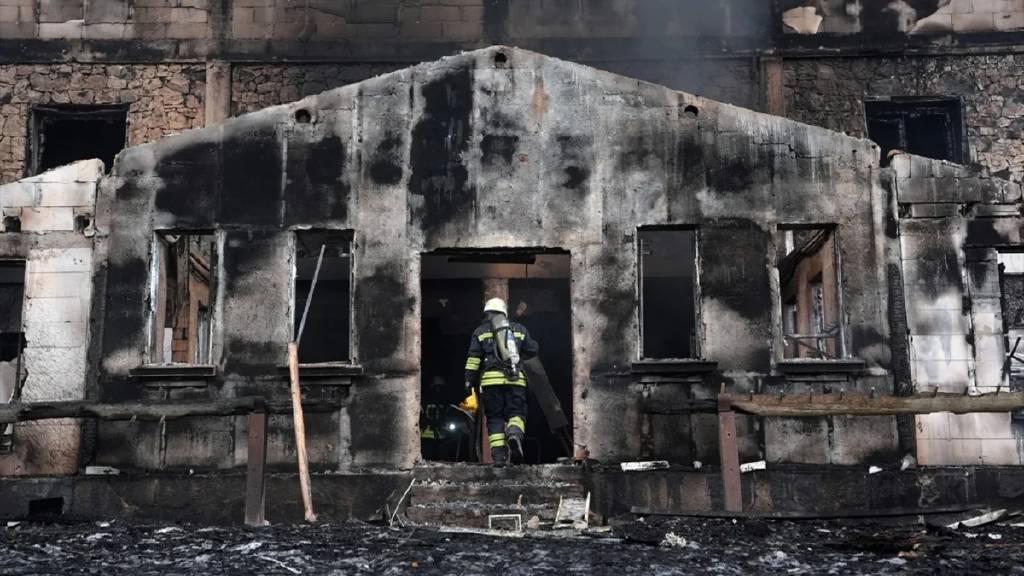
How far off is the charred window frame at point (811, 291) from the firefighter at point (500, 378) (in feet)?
9.69

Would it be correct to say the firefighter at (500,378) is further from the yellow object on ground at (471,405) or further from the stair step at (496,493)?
the yellow object on ground at (471,405)

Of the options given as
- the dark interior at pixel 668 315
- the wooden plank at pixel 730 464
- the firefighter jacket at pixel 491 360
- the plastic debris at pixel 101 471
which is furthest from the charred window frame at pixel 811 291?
the plastic debris at pixel 101 471

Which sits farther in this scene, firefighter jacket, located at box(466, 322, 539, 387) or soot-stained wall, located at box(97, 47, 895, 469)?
soot-stained wall, located at box(97, 47, 895, 469)

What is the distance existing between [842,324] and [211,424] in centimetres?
697

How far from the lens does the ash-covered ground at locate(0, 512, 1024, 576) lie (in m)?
9.17

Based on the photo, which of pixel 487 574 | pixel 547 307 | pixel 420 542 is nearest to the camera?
pixel 487 574

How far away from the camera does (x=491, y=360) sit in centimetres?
1290

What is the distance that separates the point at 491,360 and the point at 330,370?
5.75ft

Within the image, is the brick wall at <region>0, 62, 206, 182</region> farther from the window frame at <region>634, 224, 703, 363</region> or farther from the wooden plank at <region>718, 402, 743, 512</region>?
the wooden plank at <region>718, 402, 743, 512</region>

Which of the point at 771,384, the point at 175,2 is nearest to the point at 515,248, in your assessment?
the point at 771,384

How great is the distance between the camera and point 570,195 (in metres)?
13.6

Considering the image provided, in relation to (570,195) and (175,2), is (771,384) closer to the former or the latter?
(570,195)

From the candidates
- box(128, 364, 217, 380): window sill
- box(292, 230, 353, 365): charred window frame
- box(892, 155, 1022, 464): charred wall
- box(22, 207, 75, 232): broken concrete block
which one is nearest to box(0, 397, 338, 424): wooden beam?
box(128, 364, 217, 380): window sill

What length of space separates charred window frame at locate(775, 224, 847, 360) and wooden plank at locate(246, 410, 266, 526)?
5674 mm
